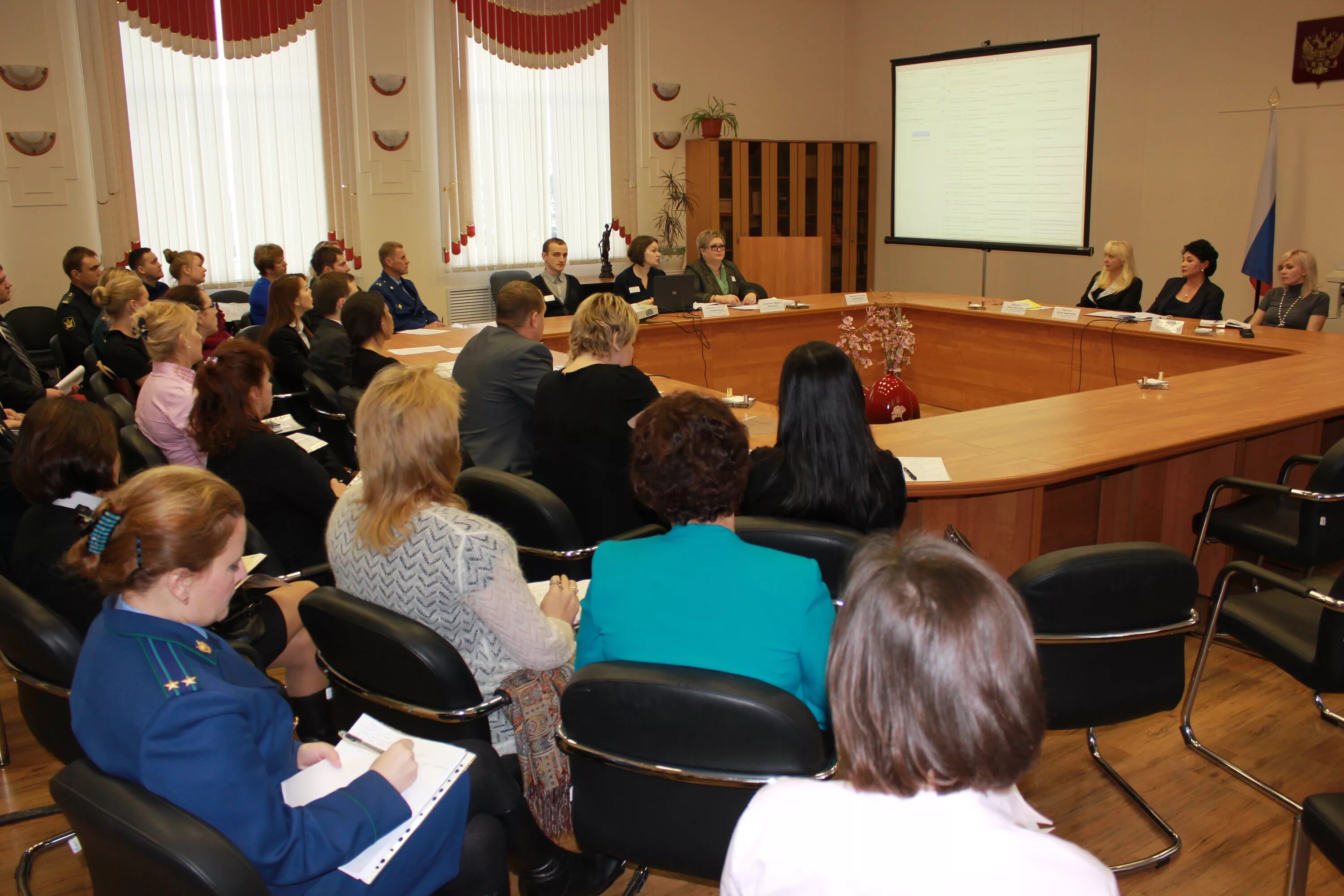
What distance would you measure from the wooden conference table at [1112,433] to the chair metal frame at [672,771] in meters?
1.40

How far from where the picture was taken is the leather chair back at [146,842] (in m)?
1.15

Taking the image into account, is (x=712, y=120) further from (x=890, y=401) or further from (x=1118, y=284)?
(x=890, y=401)

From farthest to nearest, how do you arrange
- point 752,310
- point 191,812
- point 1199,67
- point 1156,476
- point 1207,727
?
point 1199,67, point 752,310, point 1156,476, point 1207,727, point 191,812

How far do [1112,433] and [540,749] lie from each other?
2352 millimetres

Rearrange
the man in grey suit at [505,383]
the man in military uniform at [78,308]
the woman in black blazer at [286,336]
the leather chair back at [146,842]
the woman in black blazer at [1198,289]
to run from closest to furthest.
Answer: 1. the leather chair back at [146,842]
2. the man in grey suit at [505,383]
3. the woman in black blazer at [286,336]
4. the man in military uniform at [78,308]
5. the woman in black blazer at [1198,289]

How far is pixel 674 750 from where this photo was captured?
1478mm

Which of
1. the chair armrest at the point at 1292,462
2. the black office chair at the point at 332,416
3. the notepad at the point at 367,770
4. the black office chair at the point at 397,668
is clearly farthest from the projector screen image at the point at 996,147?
the notepad at the point at 367,770

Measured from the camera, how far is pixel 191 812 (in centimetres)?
125

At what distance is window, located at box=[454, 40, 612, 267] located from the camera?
8117 mm

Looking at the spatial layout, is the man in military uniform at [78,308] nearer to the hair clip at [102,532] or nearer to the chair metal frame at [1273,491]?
the hair clip at [102,532]

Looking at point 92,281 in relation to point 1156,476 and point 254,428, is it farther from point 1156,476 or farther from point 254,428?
point 1156,476

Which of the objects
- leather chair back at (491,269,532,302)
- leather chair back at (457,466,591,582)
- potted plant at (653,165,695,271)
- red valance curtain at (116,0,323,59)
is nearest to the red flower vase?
leather chair back at (457,466,591,582)

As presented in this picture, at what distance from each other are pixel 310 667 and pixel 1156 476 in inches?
120

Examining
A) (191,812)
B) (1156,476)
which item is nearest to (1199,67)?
(1156,476)
